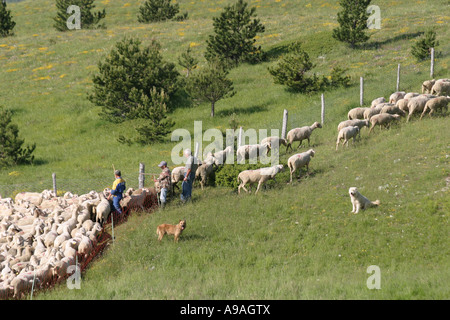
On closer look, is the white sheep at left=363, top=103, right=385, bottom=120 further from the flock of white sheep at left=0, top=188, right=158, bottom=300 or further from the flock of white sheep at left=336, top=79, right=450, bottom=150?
the flock of white sheep at left=0, top=188, right=158, bottom=300

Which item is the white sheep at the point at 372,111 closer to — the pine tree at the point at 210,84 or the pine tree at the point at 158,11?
the pine tree at the point at 210,84

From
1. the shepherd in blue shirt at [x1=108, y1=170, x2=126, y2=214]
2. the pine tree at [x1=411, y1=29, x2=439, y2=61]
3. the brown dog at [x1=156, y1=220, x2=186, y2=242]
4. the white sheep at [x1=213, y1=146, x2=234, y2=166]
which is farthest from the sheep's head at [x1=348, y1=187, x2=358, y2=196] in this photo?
the pine tree at [x1=411, y1=29, x2=439, y2=61]

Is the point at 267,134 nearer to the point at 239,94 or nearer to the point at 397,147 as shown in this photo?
the point at 397,147

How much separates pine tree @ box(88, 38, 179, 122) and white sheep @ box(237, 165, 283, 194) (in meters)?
17.8

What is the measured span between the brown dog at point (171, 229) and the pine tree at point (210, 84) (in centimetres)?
2023

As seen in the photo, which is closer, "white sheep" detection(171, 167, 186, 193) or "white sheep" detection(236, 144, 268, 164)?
"white sheep" detection(171, 167, 186, 193)

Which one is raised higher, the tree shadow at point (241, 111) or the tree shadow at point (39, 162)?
the tree shadow at point (241, 111)

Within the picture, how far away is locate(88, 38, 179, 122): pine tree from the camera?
35.0 m

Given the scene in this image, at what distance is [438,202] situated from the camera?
14.8m

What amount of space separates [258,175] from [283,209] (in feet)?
7.74

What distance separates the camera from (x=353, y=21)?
43656mm

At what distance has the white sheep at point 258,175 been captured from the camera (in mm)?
18391

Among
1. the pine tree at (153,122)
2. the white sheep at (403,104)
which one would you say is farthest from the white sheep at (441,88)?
the pine tree at (153,122)
